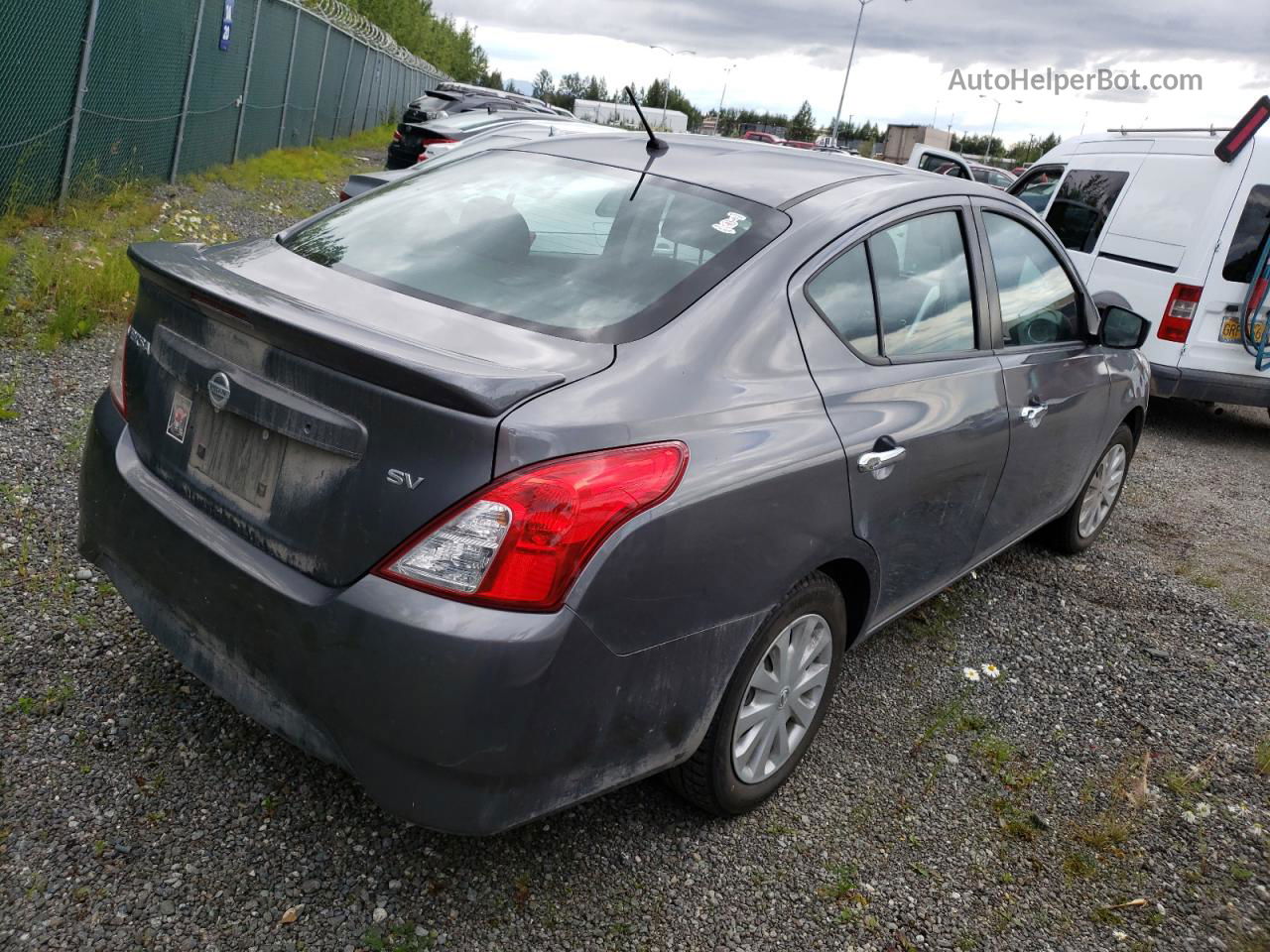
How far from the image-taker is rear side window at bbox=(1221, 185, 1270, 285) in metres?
7.66

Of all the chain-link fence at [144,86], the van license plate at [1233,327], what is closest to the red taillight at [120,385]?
the chain-link fence at [144,86]

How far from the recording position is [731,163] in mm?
3170

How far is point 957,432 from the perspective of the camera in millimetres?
3289

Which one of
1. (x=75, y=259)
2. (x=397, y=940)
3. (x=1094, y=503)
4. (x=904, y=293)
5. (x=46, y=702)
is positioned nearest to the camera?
(x=397, y=940)

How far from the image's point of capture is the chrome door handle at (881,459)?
2812 mm

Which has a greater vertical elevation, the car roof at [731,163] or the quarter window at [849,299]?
the car roof at [731,163]

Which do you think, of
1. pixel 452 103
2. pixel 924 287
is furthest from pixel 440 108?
pixel 924 287

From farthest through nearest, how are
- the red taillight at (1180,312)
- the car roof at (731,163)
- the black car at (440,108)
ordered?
the black car at (440,108) → the red taillight at (1180,312) → the car roof at (731,163)

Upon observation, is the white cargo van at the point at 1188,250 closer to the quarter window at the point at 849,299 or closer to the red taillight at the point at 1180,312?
the red taillight at the point at 1180,312

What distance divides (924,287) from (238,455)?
2082mm

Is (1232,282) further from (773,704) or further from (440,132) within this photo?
(440,132)

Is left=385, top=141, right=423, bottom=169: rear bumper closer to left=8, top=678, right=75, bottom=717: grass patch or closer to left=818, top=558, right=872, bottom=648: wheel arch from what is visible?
left=8, top=678, right=75, bottom=717: grass patch

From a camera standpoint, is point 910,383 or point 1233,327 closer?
point 910,383

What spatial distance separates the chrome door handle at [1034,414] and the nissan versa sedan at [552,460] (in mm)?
308
